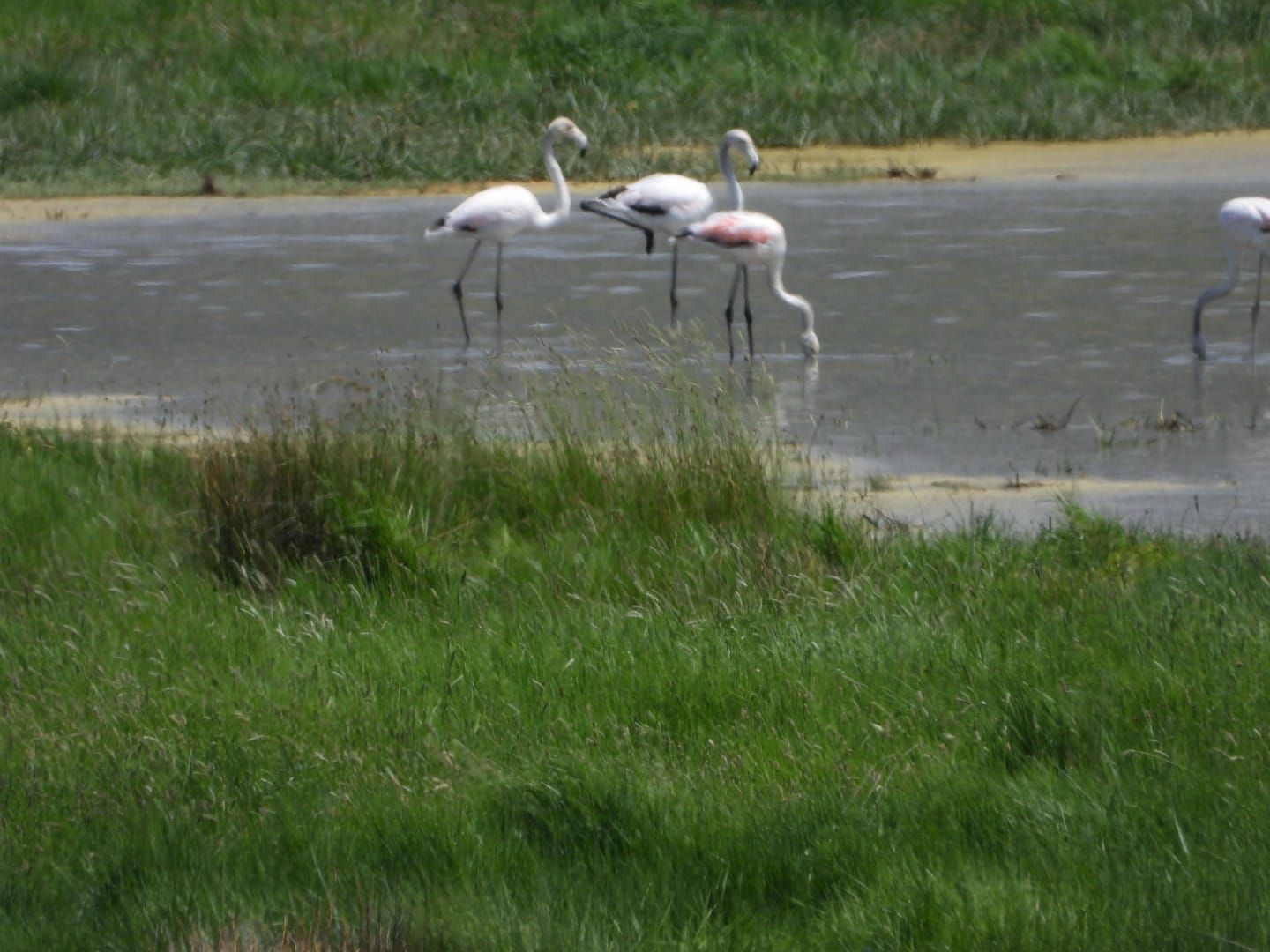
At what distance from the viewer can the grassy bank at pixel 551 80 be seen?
26.6 meters

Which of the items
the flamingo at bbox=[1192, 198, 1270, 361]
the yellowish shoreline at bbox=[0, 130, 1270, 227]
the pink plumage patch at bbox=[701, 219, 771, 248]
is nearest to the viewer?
the flamingo at bbox=[1192, 198, 1270, 361]

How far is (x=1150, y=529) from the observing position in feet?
25.7

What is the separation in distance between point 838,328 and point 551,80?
59.8 feet

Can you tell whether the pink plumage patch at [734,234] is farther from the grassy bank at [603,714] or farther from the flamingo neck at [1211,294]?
the grassy bank at [603,714]

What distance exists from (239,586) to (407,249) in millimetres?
12628

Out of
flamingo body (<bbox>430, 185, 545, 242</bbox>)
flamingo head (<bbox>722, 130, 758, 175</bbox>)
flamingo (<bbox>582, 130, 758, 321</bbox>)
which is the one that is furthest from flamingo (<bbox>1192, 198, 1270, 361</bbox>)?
flamingo head (<bbox>722, 130, 758, 175</bbox>)

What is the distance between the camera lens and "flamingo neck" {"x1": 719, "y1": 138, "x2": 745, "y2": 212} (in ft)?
56.6

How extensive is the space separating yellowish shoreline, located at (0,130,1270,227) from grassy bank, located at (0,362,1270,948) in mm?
15940

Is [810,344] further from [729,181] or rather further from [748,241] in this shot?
[729,181]

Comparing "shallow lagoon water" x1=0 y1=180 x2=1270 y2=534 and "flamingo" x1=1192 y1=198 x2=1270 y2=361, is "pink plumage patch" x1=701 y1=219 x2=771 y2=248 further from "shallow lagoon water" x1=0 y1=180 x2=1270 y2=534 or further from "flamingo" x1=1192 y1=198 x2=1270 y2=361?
"flamingo" x1=1192 y1=198 x2=1270 y2=361

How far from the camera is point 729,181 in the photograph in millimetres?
17844

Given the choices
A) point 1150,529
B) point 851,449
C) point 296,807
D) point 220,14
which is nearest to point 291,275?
point 851,449

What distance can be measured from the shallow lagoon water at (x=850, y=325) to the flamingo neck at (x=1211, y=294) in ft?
0.37

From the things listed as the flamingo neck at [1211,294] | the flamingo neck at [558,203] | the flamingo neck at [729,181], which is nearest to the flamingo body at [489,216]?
the flamingo neck at [558,203]
